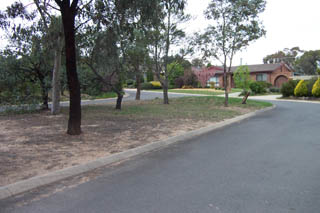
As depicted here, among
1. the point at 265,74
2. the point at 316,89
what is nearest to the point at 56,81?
the point at 316,89

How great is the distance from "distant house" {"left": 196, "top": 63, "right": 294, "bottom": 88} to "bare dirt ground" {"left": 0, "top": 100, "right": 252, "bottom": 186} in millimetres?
35469

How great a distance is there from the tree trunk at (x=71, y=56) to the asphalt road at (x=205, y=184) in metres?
2.81

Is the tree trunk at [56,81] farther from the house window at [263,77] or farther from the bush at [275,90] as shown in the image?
the house window at [263,77]

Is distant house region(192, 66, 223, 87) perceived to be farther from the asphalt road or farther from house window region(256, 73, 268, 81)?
the asphalt road

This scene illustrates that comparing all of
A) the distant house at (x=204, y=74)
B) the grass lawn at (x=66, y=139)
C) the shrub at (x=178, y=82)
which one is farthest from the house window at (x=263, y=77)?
the grass lawn at (x=66, y=139)

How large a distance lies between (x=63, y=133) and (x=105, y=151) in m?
2.51

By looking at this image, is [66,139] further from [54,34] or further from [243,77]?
[243,77]

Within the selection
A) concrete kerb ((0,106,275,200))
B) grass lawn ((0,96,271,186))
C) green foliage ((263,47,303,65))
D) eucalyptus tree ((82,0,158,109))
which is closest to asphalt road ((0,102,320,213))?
concrete kerb ((0,106,275,200))

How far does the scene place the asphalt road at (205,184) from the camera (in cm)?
382

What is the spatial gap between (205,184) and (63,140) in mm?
4606

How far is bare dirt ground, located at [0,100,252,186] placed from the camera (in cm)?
554

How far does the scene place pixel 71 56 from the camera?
25.3ft

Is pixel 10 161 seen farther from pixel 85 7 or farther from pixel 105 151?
pixel 85 7

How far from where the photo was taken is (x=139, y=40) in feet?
47.8
